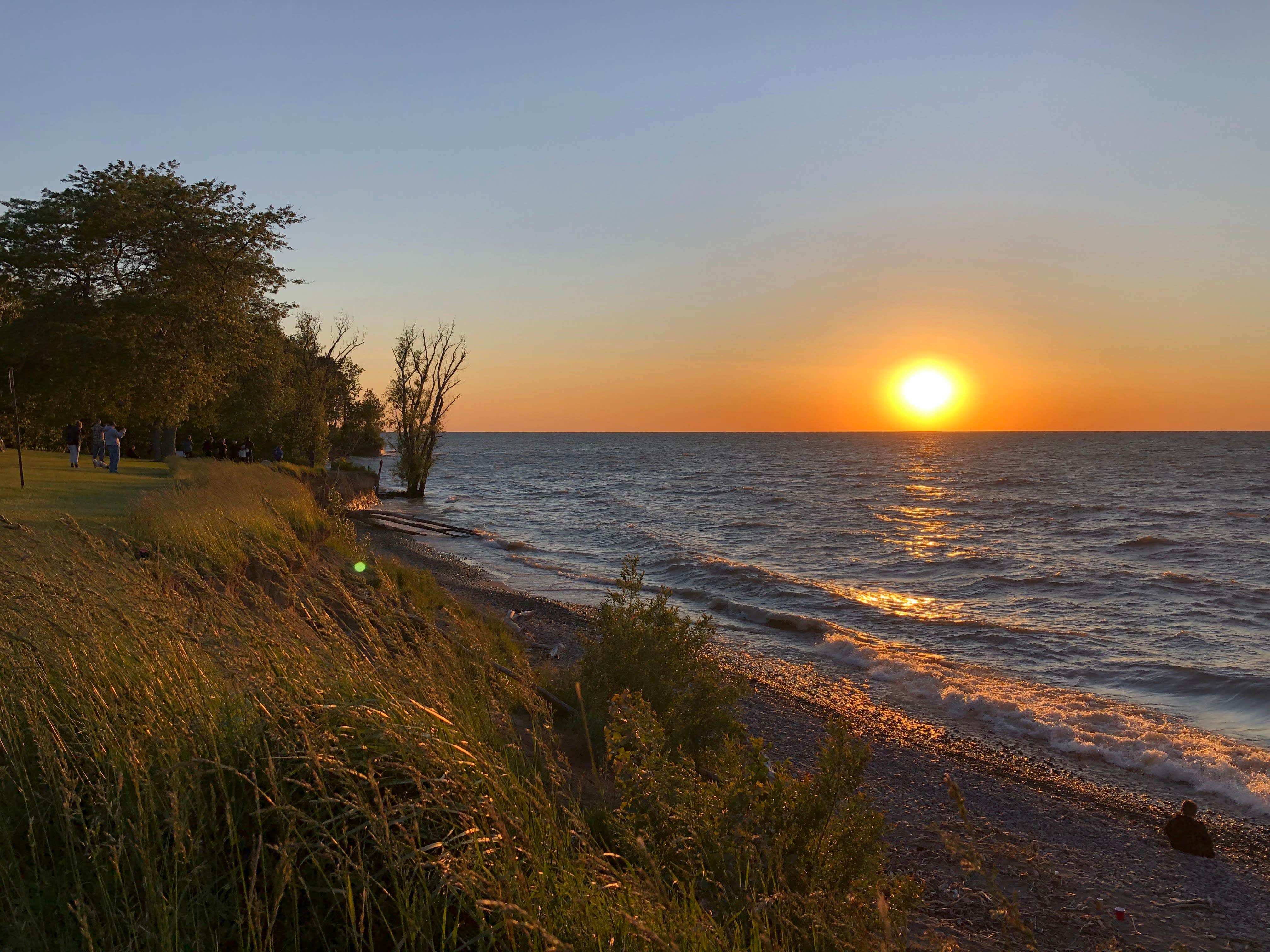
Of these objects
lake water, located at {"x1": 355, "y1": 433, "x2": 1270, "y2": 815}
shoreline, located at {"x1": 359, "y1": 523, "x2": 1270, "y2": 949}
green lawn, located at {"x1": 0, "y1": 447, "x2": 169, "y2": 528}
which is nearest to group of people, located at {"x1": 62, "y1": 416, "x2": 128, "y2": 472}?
green lawn, located at {"x1": 0, "y1": 447, "x2": 169, "y2": 528}

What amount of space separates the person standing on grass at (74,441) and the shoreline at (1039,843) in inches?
962

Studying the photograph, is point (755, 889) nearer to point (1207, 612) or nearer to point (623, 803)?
point (623, 803)

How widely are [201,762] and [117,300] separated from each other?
102ft

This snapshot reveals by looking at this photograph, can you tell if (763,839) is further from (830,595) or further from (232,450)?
(232,450)

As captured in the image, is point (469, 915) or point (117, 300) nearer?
point (469, 915)

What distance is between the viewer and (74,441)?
2789cm

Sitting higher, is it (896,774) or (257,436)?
(257,436)

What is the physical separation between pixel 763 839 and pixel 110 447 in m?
29.4

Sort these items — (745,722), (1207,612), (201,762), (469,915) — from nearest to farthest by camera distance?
(469,915)
(201,762)
(745,722)
(1207,612)

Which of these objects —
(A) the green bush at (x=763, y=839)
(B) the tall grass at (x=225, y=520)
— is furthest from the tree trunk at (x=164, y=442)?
(A) the green bush at (x=763, y=839)

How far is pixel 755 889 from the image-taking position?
12.0ft

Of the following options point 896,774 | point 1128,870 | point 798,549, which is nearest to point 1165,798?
point 1128,870

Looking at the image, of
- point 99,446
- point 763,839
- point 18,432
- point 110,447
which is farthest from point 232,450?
point 763,839

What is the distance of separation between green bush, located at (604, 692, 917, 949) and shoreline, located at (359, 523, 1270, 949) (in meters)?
0.31
